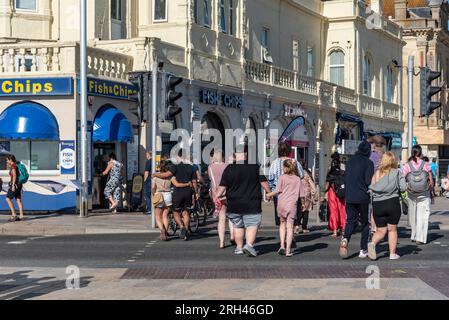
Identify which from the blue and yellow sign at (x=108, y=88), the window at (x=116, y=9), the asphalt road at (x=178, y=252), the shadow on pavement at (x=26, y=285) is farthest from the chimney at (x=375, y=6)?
the shadow on pavement at (x=26, y=285)

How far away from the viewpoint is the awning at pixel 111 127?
991 inches

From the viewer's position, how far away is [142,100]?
2045cm

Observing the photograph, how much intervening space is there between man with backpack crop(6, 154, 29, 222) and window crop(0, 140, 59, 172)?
6.89ft

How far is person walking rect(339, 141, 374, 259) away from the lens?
1460 cm

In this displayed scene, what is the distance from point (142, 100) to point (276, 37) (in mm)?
18498

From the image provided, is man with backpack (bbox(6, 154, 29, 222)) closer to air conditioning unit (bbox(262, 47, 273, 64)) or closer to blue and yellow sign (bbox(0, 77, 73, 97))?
blue and yellow sign (bbox(0, 77, 73, 97))

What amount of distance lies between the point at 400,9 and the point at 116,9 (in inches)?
1817

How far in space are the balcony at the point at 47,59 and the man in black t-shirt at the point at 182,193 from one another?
25.2 feet

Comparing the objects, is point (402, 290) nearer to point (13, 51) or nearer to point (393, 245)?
point (393, 245)

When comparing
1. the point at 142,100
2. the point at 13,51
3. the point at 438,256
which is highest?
the point at 13,51

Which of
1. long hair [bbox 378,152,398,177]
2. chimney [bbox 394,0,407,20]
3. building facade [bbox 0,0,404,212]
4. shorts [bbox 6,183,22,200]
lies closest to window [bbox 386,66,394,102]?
building facade [bbox 0,0,404,212]
